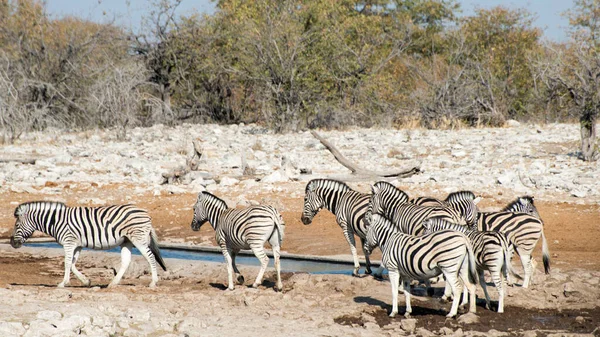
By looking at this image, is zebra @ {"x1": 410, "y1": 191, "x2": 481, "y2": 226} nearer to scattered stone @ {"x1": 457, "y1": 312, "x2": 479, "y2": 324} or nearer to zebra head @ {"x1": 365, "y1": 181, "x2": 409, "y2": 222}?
zebra head @ {"x1": 365, "y1": 181, "x2": 409, "y2": 222}

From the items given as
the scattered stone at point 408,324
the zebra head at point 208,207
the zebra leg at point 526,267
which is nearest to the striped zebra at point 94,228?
the zebra head at point 208,207

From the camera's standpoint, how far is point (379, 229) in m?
8.62

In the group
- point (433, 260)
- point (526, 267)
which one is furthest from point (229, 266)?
point (526, 267)

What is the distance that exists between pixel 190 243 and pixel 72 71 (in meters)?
19.4

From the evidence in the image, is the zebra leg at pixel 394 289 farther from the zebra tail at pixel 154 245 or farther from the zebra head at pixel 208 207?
the zebra tail at pixel 154 245

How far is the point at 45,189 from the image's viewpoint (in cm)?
1712

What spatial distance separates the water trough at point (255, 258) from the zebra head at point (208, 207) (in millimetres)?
1447

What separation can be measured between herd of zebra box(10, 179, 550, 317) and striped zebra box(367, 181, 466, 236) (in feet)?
Result: 0.04

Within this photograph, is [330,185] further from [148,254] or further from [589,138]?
[589,138]

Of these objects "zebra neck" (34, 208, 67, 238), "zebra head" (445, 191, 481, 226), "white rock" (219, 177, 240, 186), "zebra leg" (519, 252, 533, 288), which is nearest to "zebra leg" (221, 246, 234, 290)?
"zebra neck" (34, 208, 67, 238)

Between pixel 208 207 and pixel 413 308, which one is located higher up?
pixel 208 207

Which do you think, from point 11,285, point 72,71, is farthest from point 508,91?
point 11,285

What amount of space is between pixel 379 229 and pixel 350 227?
1.51 m

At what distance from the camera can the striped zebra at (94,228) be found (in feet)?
31.3
